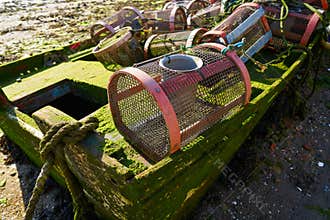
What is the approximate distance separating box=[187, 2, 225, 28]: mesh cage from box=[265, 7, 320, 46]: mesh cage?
83 cm

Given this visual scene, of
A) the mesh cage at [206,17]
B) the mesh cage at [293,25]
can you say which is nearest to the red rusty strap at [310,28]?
the mesh cage at [293,25]

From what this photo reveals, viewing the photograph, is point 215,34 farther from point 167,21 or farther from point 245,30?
point 167,21

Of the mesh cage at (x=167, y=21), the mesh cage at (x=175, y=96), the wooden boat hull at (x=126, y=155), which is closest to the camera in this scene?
the wooden boat hull at (x=126, y=155)

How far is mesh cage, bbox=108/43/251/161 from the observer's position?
240 cm

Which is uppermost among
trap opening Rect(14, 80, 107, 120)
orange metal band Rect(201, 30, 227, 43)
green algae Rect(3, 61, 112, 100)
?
orange metal band Rect(201, 30, 227, 43)

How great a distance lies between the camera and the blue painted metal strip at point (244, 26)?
3897 millimetres

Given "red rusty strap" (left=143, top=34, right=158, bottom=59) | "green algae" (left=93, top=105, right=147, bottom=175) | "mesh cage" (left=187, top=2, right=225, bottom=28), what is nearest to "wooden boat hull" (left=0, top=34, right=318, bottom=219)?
"green algae" (left=93, top=105, right=147, bottom=175)

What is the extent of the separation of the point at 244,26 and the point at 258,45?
1.53 ft

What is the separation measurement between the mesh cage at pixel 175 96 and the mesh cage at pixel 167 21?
2.03 metres

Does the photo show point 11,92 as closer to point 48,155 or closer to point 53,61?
point 53,61

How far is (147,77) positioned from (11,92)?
280 cm

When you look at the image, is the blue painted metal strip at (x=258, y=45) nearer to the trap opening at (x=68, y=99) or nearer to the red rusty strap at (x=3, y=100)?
the trap opening at (x=68, y=99)

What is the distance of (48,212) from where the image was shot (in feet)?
11.7

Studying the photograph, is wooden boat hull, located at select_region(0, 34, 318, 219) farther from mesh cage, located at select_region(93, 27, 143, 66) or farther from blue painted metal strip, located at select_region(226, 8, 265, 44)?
blue painted metal strip, located at select_region(226, 8, 265, 44)
